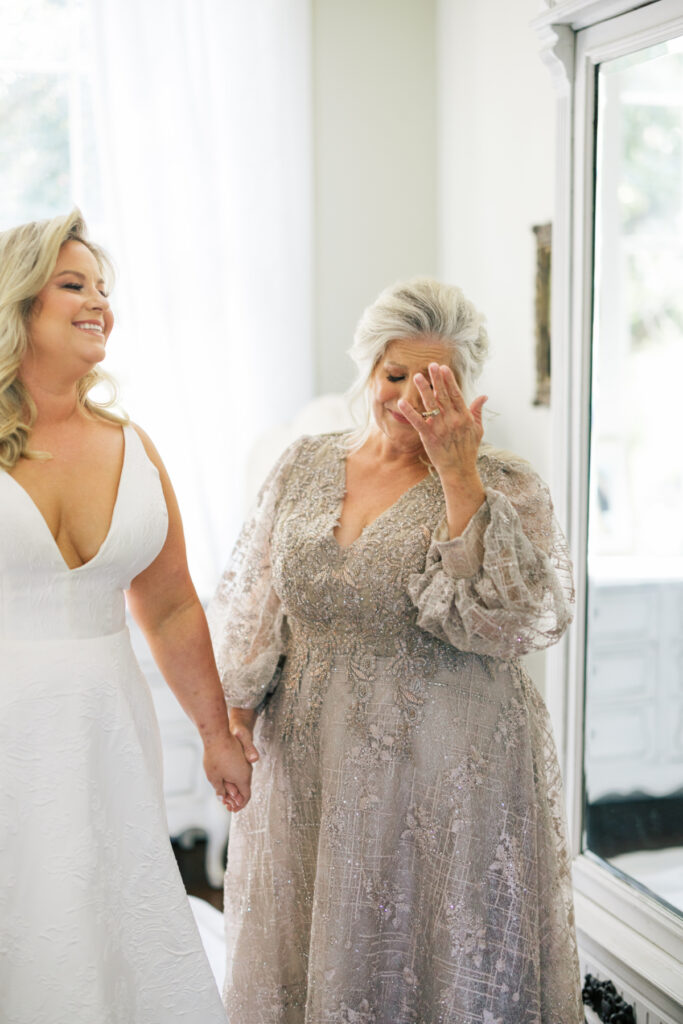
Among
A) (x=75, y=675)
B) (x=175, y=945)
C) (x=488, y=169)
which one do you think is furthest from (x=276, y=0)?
(x=175, y=945)

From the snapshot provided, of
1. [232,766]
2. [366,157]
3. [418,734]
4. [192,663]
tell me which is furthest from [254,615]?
[366,157]

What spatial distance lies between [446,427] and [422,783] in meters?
0.59

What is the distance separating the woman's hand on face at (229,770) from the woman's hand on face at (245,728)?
13 mm

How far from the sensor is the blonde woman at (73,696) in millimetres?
1476

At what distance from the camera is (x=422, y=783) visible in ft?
5.56

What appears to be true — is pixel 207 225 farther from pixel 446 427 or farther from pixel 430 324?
pixel 446 427

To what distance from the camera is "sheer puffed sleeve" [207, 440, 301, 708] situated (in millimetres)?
1849

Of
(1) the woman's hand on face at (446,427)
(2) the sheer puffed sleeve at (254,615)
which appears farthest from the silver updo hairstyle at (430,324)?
(2) the sheer puffed sleeve at (254,615)

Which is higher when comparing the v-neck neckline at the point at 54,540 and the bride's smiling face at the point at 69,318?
the bride's smiling face at the point at 69,318

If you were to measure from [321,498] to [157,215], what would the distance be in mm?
1760

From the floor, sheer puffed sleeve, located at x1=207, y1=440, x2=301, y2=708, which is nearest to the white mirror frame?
sheer puffed sleeve, located at x1=207, y1=440, x2=301, y2=708

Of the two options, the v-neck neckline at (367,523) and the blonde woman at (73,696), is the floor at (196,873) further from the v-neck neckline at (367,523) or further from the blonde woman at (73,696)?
the v-neck neckline at (367,523)

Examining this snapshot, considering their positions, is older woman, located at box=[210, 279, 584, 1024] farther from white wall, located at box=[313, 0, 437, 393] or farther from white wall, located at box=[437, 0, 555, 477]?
white wall, located at box=[313, 0, 437, 393]

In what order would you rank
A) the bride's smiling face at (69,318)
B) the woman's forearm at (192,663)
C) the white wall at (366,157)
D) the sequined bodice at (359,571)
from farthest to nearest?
the white wall at (366,157)
the woman's forearm at (192,663)
the sequined bodice at (359,571)
the bride's smiling face at (69,318)
